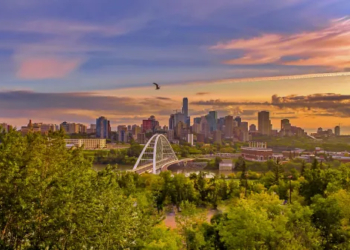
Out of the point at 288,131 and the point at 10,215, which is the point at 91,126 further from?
the point at 10,215

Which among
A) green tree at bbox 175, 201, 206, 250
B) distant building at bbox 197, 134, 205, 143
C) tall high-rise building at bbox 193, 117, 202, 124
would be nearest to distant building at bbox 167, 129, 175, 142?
distant building at bbox 197, 134, 205, 143

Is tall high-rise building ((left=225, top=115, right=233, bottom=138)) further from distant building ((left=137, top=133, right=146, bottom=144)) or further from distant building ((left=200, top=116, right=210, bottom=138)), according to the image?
distant building ((left=137, top=133, right=146, bottom=144))

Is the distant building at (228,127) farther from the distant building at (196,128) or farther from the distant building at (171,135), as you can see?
the distant building at (171,135)

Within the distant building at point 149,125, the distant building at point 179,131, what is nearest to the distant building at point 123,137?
the distant building at point 149,125

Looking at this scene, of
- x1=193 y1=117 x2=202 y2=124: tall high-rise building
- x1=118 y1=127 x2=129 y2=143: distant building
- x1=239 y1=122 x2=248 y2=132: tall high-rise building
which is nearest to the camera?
x1=118 y1=127 x2=129 y2=143: distant building

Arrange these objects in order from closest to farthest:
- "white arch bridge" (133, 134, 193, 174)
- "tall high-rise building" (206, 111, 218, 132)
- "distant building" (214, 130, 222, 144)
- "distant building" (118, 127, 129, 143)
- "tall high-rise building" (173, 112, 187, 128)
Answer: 1. "white arch bridge" (133, 134, 193, 174)
2. "distant building" (118, 127, 129, 143)
3. "distant building" (214, 130, 222, 144)
4. "tall high-rise building" (173, 112, 187, 128)
5. "tall high-rise building" (206, 111, 218, 132)

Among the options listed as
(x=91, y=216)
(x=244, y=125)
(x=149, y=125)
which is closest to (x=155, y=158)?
(x=91, y=216)
